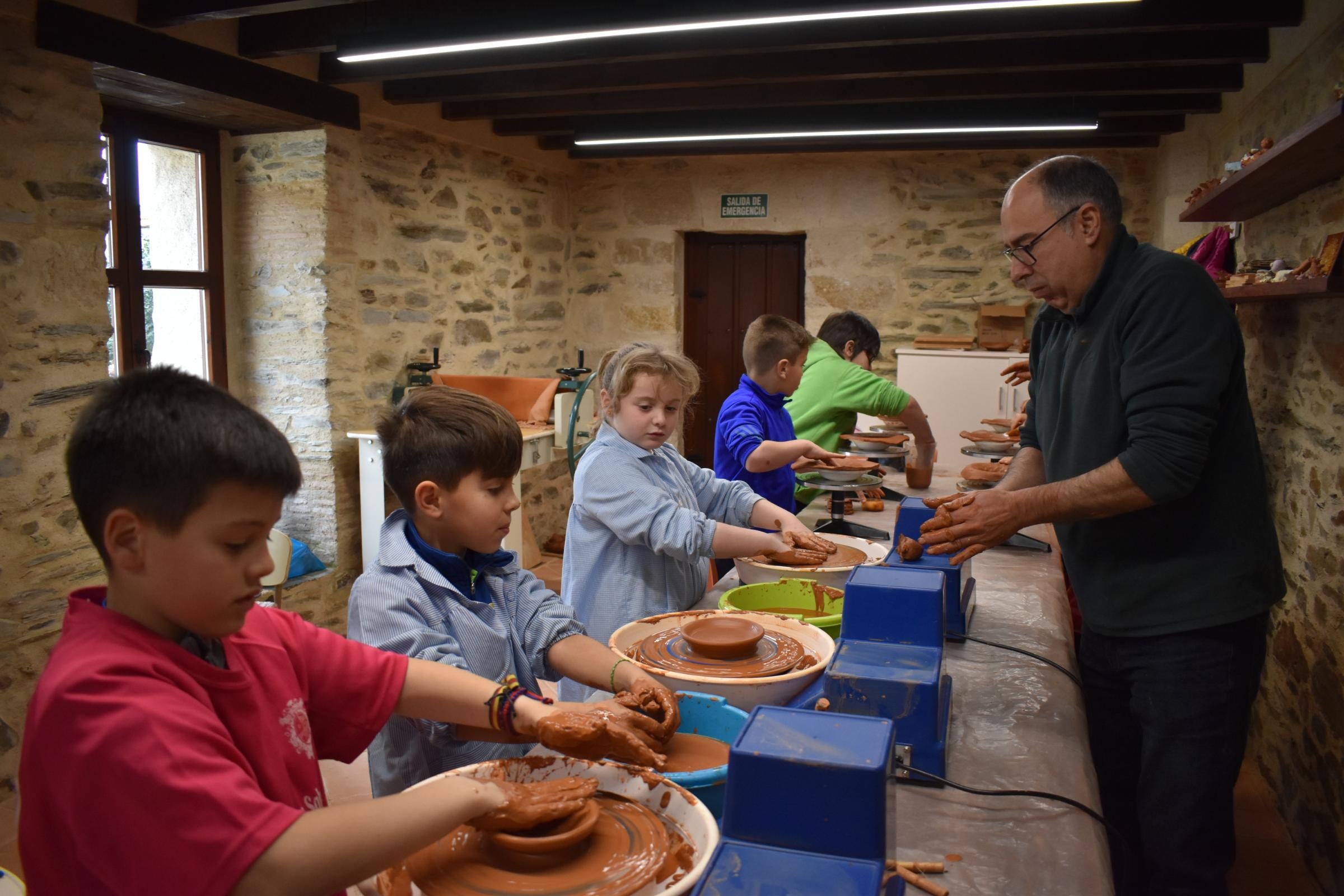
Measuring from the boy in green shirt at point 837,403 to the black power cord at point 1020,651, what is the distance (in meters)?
2.04

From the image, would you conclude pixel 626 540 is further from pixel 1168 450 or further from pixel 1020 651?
pixel 1168 450

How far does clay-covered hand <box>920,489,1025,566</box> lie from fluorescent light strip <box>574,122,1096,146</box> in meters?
4.24

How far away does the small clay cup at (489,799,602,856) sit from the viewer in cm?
107

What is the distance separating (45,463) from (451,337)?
9.70 feet

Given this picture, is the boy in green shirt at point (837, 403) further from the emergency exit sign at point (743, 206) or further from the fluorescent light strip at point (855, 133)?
the emergency exit sign at point (743, 206)

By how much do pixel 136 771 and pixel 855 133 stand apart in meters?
5.80

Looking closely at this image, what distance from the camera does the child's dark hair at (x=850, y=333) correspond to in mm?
5145

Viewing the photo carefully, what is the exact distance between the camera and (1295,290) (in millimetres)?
2750

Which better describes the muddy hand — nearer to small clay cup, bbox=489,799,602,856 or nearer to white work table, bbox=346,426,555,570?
small clay cup, bbox=489,799,602,856

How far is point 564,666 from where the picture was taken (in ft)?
5.47

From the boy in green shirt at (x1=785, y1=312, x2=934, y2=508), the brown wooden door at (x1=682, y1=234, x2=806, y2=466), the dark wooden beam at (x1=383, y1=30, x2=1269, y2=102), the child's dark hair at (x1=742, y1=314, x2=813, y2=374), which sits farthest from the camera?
the brown wooden door at (x1=682, y1=234, x2=806, y2=466)

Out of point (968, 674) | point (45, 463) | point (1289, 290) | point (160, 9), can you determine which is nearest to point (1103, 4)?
point (1289, 290)

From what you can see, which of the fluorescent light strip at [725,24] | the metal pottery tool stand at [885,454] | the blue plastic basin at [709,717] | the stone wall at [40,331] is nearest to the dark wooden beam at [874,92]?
the fluorescent light strip at [725,24]

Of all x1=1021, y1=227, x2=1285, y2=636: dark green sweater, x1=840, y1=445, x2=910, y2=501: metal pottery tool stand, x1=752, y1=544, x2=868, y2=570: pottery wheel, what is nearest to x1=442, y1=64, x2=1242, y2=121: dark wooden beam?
x1=840, y1=445, x2=910, y2=501: metal pottery tool stand
